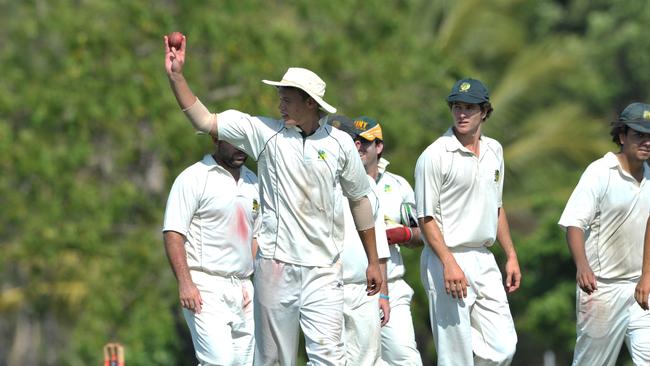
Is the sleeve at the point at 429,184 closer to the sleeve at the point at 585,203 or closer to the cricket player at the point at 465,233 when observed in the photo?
the cricket player at the point at 465,233

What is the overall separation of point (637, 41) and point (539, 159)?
5862mm

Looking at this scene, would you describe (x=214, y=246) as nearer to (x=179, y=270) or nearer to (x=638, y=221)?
(x=179, y=270)

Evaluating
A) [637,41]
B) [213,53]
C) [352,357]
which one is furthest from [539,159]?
[352,357]

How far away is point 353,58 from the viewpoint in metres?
30.5

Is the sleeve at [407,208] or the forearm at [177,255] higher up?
the sleeve at [407,208]

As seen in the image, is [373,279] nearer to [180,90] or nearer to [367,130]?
[180,90]

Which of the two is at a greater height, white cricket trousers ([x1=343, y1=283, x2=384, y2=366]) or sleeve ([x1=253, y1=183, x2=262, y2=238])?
sleeve ([x1=253, y1=183, x2=262, y2=238])

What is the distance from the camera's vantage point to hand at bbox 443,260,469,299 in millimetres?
11805

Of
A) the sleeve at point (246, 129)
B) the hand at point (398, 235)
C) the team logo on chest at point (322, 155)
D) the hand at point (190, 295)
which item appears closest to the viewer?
the sleeve at point (246, 129)

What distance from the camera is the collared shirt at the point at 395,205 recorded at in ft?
45.1

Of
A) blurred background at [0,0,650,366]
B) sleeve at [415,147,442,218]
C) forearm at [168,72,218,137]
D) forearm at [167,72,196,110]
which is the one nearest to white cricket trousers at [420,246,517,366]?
sleeve at [415,147,442,218]

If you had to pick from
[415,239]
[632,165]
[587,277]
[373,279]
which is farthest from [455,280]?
[632,165]

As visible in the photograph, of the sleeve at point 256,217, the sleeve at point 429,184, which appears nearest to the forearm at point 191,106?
the sleeve at point 429,184

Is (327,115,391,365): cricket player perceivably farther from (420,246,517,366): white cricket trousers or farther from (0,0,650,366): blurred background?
(0,0,650,366): blurred background
